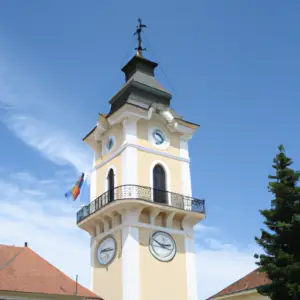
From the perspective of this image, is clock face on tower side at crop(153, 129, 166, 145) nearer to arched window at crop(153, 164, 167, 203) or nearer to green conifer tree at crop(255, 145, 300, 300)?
arched window at crop(153, 164, 167, 203)

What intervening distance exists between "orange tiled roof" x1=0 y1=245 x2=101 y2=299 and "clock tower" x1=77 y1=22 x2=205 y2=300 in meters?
3.09

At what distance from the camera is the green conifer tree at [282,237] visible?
54.3 ft

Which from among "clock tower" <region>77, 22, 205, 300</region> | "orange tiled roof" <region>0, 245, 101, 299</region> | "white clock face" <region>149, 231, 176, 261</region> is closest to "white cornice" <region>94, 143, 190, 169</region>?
"clock tower" <region>77, 22, 205, 300</region>

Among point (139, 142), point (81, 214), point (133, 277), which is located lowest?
point (133, 277)

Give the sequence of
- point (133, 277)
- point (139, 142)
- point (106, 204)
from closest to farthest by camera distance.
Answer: point (133, 277), point (106, 204), point (139, 142)

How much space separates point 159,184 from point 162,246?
306 centimetres

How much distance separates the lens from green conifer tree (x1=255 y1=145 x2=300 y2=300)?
1655 centimetres

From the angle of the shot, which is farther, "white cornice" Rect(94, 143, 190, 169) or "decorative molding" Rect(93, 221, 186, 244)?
"white cornice" Rect(94, 143, 190, 169)

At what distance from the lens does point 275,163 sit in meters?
18.2

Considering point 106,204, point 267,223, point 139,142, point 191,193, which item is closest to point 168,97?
point 139,142

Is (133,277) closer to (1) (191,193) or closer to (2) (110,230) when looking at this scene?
(2) (110,230)

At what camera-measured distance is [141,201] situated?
2206 centimetres

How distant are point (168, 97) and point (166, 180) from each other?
4.78 m

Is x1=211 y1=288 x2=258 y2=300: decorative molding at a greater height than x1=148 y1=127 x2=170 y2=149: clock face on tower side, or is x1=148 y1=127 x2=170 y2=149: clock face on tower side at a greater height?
x1=148 y1=127 x2=170 y2=149: clock face on tower side
